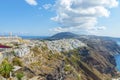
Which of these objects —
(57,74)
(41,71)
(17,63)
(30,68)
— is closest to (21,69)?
(17,63)

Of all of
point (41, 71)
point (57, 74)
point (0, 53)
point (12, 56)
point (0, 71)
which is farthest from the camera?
point (57, 74)

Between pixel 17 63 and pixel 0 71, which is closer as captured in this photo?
pixel 0 71

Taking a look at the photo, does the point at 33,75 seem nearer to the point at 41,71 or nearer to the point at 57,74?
the point at 41,71

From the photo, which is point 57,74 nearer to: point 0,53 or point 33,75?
point 33,75

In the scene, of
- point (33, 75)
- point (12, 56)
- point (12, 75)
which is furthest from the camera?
point (33, 75)

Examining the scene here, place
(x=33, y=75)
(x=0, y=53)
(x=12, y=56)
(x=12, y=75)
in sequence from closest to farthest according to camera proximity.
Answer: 1. (x=12, y=75)
2. (x=0, y=53)
3. (x=12, y=56)
4. (x=33, y=75)

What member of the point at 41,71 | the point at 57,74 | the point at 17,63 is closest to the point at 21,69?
the point at 17,63

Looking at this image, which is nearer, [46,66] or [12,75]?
[12,75]

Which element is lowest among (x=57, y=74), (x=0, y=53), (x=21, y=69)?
(x=57, y=74)

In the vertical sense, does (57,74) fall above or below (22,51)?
below
